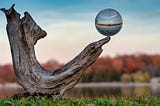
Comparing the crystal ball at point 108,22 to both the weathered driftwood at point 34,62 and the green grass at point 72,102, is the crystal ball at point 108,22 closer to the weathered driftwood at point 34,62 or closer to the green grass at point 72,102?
the weathered driftwood at point 34,62

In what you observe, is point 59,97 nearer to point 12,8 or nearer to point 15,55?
point 15,55

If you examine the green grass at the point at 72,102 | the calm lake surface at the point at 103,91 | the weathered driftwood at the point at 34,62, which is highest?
the calm lake surface at the point at 103,91

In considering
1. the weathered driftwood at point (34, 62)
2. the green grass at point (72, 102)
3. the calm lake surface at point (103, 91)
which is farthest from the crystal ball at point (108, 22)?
the calm lake surface at point (103, 91)

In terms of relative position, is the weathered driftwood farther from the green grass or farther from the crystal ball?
the green grass

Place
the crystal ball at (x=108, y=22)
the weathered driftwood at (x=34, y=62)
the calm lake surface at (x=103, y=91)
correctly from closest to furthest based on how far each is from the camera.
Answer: the crystal ball at (x=108, y=22) < the weathered driftwood at (x=34, y=62) < the calm lake surface at (x=103, y=91)

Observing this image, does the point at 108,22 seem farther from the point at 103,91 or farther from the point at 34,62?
the point at 103,91

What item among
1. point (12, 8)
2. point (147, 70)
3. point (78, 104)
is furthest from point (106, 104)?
point (147, 70)

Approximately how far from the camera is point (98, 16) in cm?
964

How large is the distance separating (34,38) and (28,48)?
0.23m

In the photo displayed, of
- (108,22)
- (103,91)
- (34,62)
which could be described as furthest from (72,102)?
(103,91)

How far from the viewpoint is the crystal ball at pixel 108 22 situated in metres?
9.56

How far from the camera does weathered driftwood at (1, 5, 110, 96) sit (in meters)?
9.67

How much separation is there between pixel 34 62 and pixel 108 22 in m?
1.53

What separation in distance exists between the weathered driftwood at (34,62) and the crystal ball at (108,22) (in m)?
0.15
